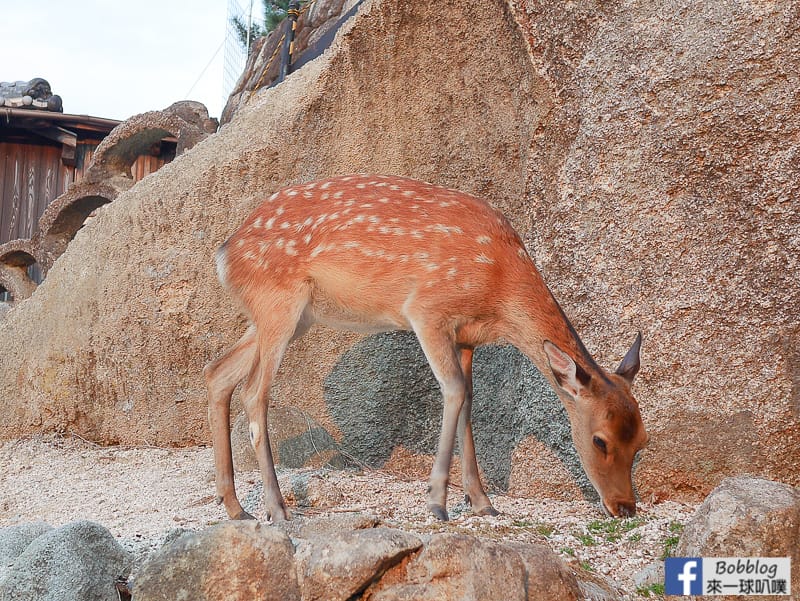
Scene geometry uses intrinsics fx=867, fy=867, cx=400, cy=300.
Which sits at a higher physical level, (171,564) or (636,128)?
(636,128)

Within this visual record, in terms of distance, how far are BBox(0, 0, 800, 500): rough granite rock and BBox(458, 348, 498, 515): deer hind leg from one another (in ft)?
1.89

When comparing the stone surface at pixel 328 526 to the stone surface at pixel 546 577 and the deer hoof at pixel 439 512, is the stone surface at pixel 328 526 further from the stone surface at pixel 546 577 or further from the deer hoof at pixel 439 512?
the deer hoof at pixel 439 512

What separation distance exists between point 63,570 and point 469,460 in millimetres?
2016

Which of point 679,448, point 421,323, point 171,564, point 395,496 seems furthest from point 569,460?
point 171,564

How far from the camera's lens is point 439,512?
146 inches

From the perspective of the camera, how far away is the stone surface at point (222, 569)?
243cm

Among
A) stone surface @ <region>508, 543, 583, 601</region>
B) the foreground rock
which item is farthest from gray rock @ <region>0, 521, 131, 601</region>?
stone surface @ <region>508, 543, 583, 601</region>

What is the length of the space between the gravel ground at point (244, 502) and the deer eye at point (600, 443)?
0.31 metres

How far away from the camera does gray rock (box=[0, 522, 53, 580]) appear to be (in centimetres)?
289

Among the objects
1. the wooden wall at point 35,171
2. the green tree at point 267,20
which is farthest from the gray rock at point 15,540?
the green tree at point 267,20

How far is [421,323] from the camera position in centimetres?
396

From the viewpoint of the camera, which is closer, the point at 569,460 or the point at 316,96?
the point at 569,460

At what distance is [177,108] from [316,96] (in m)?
6.50

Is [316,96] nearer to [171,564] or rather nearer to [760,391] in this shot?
[760,391]
